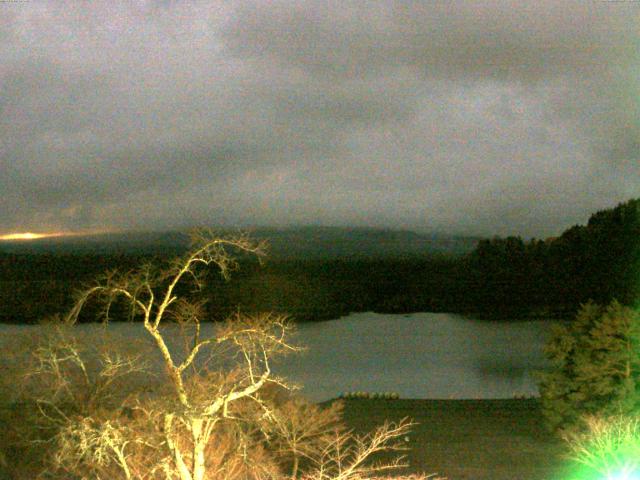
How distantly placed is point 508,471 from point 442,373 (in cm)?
3028

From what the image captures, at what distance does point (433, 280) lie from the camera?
283ft

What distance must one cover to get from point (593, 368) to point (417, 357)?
3541 cm

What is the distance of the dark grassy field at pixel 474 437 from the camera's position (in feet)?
61.4

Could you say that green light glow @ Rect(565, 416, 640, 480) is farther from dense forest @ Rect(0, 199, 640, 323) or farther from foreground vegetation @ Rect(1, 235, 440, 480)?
dense forest @ Rect(0, 199, 640, 323)

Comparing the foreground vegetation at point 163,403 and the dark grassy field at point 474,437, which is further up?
the foreground vegetation at point 163,403

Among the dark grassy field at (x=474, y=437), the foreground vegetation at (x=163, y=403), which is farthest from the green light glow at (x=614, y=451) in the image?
the dark grassy field at (x=474, y=437)

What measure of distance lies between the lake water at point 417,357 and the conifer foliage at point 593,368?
40.8ft

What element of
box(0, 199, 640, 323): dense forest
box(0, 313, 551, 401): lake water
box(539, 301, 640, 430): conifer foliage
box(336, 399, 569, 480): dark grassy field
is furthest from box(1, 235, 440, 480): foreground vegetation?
box(0, 199, 640, 323): dense forest

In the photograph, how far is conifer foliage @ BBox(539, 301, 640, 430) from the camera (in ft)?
60.1

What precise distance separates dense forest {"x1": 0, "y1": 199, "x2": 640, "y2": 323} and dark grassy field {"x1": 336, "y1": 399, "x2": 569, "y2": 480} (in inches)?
1122

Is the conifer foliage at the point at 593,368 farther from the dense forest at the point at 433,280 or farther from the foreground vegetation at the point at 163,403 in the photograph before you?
the dense forest at the point at 433,280

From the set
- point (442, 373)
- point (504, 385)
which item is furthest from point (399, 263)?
point (504, 385)

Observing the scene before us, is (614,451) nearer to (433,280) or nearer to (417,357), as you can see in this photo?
(417,357)

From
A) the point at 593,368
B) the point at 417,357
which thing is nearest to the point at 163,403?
the point at 593,368
